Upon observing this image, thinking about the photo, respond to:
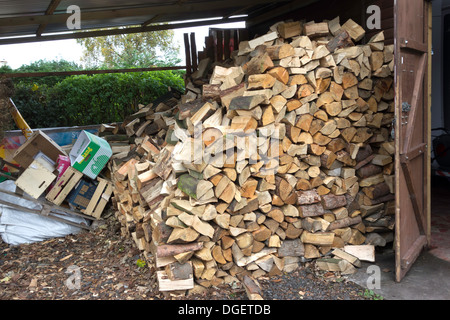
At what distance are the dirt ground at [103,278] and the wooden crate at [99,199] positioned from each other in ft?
1.29

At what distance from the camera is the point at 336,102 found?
13.3 ft

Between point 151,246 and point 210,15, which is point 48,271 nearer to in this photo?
point 151,246

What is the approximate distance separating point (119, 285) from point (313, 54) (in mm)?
2978

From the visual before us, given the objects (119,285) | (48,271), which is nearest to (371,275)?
(119,285)

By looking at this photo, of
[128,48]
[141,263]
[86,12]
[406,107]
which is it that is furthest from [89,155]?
[128,48]

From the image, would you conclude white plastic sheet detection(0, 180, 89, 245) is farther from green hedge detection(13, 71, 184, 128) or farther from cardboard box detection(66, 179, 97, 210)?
green hedge detection(13, 71, 184, 128)

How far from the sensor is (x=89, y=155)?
5688mm

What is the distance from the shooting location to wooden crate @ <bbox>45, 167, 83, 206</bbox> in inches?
215

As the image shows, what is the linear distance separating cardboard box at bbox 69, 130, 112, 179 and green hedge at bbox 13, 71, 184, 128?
Result: 241cm

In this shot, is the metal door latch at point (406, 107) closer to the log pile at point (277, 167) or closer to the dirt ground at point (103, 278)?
the log pile at point (277, 167)

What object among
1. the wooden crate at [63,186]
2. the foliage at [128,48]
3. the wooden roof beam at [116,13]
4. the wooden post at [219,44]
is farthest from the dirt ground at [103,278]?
the foliage at [128,48]

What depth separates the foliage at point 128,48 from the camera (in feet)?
54.9

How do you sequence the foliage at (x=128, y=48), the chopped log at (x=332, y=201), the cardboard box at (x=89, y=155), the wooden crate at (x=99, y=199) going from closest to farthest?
the chopped log at (x=332, y=201) → the cardboard box at (x=89, y=155) → the wooden crate at (x=99, y=199) → the foliage at (x=128, y=48)

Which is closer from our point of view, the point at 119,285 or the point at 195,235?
the point at 195,235
